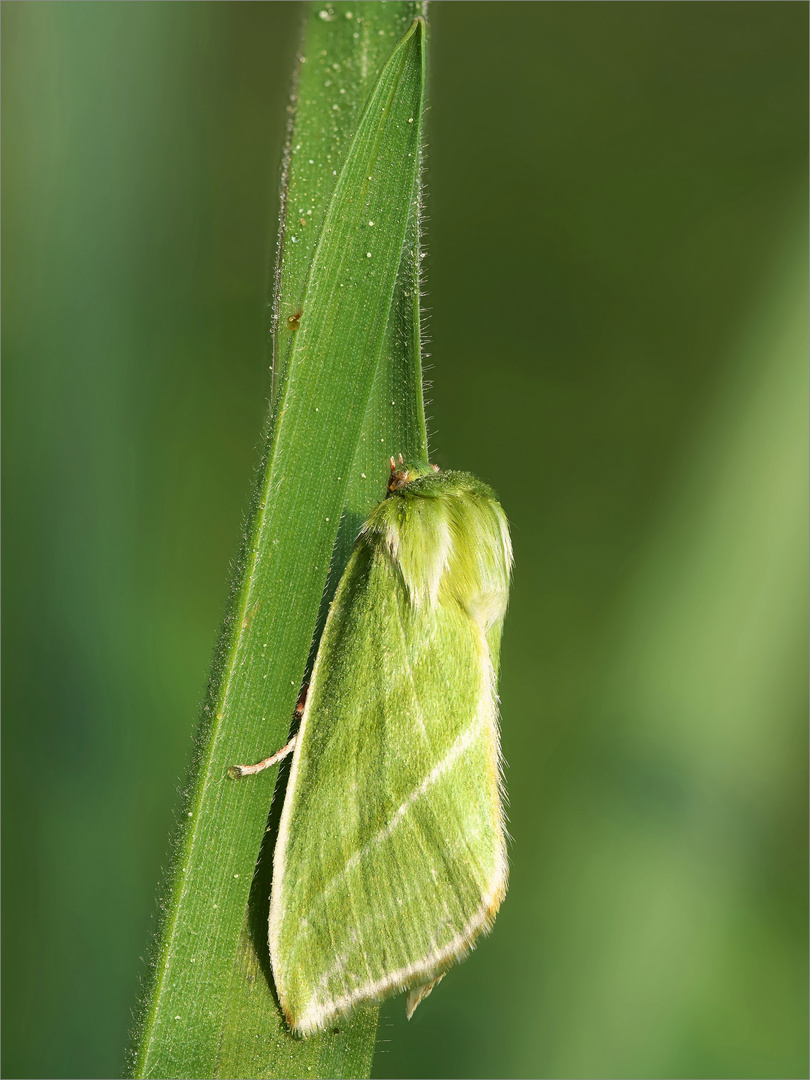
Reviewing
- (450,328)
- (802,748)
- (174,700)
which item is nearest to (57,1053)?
(174,700)

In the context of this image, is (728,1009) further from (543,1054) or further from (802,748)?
(802,748)

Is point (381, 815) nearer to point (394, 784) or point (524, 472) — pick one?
point (394, 784)

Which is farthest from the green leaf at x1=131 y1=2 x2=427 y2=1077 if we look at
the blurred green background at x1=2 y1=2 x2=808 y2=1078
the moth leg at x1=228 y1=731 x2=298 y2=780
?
the blurred green background at x1=2 y1=2 x2=808 y2=1078

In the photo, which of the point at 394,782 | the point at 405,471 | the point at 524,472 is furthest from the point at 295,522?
the point at 524,472

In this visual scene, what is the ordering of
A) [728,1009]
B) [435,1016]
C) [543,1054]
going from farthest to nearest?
[728,1009] → [435,1016] → [543,1054]

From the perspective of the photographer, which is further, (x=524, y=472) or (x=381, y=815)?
(x=524, y=472)

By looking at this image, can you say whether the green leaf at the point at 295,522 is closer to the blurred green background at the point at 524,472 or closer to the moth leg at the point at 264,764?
the moth leg at the point at 264,764

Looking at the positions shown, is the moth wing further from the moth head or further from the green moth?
the moth head
